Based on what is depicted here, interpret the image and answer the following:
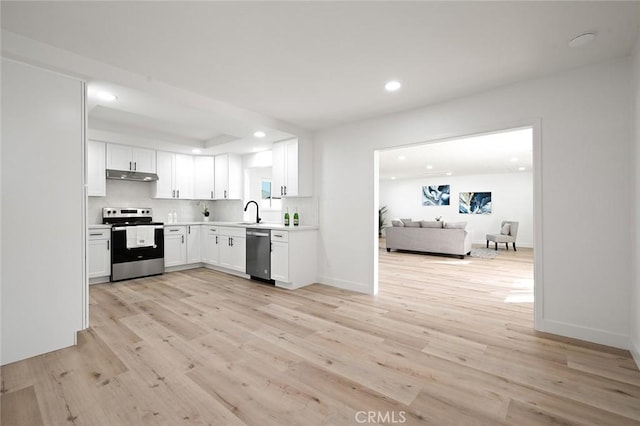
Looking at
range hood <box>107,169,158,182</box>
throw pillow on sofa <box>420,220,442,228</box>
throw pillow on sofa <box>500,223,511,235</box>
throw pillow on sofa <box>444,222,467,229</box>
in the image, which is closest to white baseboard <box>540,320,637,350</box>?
throw pillow on sofa <box>444,222,467,229</box>

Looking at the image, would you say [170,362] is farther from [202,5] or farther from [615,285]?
[615,285]

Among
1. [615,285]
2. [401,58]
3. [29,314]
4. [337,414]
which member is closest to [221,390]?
[337,414]

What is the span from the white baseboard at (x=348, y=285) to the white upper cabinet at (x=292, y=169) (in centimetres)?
140

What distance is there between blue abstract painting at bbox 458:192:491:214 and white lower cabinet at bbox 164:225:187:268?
30.9 ft

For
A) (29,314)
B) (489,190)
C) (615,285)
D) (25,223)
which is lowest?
(29,314)

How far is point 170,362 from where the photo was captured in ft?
7.11

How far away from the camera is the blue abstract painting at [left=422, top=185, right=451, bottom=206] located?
1101 centimetres

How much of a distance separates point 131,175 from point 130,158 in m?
0.30

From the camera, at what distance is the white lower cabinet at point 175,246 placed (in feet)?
16.8

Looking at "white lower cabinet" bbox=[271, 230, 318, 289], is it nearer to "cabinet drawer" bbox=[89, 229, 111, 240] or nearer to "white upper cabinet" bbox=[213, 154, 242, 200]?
"white upper cabinet" bbox=[213, 154, 242, 200]

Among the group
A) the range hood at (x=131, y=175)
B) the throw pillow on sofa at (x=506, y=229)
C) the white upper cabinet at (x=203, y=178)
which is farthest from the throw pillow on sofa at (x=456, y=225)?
the range hood at (x=131, y=175)

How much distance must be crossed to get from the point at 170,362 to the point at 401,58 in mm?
3061

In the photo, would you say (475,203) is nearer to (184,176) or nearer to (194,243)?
(194,243)

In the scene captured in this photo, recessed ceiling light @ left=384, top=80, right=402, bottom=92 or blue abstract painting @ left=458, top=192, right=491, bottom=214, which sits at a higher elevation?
recessed ceiling light @ left=384, top=80, right=402, bottom=92
